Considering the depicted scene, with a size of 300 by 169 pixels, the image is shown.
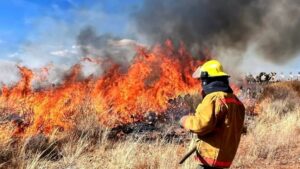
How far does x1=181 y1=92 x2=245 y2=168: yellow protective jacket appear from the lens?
4512 mm

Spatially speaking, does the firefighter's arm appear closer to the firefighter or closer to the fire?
the firefighter

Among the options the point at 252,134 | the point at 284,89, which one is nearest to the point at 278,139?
the point at 252,134

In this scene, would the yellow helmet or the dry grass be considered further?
the dry grass

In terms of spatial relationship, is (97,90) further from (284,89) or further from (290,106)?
(284,89)

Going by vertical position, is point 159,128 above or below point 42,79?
below

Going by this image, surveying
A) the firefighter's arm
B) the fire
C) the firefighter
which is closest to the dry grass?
the fire

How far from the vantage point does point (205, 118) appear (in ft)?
14.7

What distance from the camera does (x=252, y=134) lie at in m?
11.4

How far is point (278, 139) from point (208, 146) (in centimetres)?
655

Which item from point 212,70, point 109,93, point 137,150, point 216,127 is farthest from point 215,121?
point 109,93

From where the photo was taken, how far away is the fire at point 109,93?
1028 cm

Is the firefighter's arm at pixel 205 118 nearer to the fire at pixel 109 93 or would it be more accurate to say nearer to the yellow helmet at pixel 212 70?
the yellow helmet at pixel 212 70

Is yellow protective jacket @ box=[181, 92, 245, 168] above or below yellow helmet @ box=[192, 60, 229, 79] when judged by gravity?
below

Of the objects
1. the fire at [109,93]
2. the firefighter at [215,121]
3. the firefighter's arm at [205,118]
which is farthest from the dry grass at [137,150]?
the firefighter's arm at [205,118]
